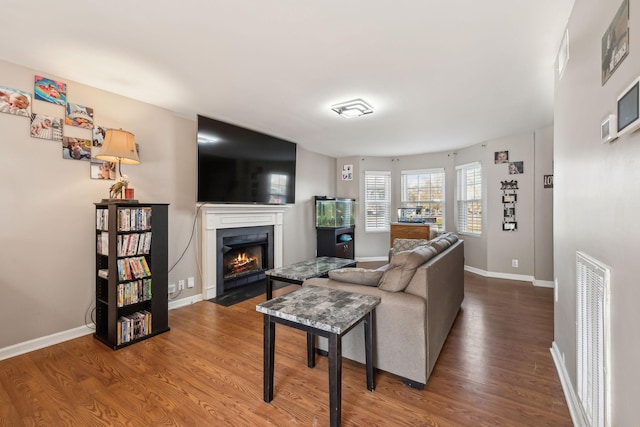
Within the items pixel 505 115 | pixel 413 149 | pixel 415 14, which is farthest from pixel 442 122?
pixel 415 14

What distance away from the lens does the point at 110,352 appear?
239 cm

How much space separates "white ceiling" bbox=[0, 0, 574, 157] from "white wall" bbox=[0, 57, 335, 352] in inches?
7.2

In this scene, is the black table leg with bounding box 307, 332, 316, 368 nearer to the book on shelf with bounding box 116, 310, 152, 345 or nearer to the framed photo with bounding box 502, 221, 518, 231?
the book on shelf with bounding box 116, 310, 152, 345

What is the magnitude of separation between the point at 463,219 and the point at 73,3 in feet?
20.0

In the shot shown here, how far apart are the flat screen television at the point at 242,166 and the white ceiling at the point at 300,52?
0.34m

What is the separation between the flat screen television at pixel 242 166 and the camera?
11.8 ft

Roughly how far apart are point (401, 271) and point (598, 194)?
111 centimetres

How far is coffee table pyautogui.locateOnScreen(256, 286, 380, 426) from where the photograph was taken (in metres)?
1.46

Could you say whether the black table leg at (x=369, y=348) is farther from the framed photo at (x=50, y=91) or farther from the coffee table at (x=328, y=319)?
the framed photo at (x=50, y=91)

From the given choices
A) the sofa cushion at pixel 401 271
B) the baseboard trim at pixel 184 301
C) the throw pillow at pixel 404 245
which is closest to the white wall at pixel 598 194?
the sofa cushion at pixel 401 271

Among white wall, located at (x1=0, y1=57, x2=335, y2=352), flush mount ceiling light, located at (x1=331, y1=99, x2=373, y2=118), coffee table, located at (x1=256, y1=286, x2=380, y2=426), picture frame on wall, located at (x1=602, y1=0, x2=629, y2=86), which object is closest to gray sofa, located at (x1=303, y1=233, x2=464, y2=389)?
coffee table, located at (x1=256, y1=286, x2=380, y2=426)

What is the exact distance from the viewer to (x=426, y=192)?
6.23 metres

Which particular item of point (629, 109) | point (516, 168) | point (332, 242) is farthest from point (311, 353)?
point (516, 168)

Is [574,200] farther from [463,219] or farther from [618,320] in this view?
[463,219]
